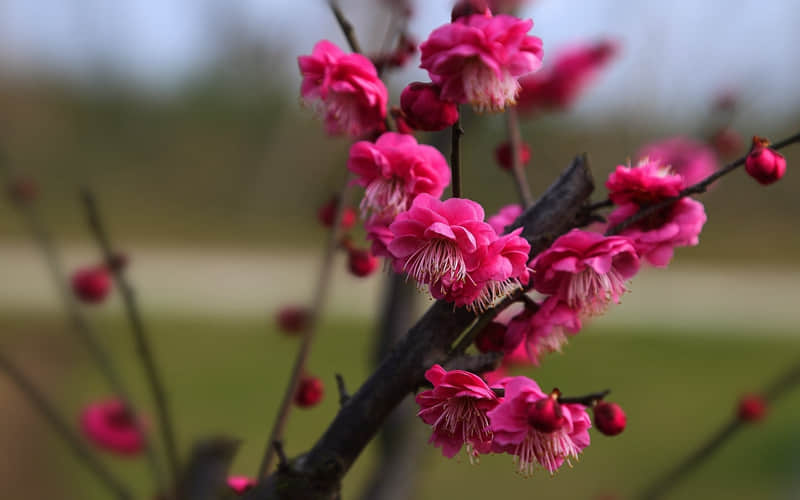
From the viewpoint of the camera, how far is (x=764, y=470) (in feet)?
15.1

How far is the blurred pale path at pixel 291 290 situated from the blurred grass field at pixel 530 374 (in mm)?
504

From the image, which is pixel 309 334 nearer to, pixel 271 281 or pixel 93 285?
pixel 93 285

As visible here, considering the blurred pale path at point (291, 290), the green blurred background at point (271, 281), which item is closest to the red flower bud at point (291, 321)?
the green blurred background at point (271, 281)

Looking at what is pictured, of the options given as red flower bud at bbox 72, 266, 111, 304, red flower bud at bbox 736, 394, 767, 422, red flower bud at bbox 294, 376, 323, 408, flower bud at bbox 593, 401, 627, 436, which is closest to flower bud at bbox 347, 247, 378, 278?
red flower bud at bbox 294, 376, 323, 408

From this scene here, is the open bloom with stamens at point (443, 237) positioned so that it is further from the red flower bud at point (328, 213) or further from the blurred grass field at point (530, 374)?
the blurred grass field at point (530, 374)

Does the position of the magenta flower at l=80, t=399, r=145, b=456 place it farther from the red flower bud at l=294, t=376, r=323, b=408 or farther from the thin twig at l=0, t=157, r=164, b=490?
the red flower bud at l=294, t=376, r=323, b=408

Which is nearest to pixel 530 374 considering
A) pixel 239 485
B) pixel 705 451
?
pixel 705 451

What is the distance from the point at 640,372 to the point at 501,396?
6.08 metres

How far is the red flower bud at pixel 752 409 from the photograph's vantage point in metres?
1.38

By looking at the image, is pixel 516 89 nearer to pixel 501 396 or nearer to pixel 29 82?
pixel 501 396

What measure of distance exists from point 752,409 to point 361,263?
35.9 inches

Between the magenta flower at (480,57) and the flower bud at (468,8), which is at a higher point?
the flower bud at (468,8)

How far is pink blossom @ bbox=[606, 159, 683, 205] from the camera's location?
27.0 inches

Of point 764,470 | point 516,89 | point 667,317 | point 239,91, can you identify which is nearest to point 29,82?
point 239,91
